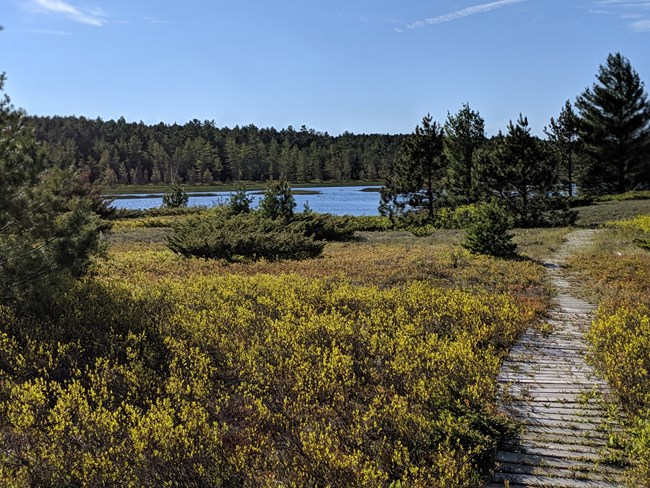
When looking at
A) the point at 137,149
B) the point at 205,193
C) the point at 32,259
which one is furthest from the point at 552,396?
the point at 137,149

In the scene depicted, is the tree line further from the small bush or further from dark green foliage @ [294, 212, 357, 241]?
dark green foliage @ [294, 212, 357, 241]

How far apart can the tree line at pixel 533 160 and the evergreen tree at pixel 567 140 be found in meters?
0.10

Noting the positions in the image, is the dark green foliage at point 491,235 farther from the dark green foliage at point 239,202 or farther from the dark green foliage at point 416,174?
the dark green foliage at point 416,174

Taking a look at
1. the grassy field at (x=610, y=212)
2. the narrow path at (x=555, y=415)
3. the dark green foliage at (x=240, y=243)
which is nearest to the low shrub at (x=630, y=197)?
the grassy field at (x=610, y=212)

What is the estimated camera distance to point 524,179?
98.0 feet

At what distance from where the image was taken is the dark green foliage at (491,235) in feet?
54.9

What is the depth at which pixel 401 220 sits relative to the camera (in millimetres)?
34625

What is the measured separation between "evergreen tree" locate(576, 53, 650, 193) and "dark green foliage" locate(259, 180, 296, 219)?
33537 mm

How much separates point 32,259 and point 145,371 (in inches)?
120

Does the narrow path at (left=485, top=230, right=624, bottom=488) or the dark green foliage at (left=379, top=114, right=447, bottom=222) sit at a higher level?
the dark green foliage at (left=379, top=114, right=447, bottom=222)

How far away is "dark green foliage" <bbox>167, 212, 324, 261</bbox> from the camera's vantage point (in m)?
17.1

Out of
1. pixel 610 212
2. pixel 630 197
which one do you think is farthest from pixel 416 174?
pixel 630 197

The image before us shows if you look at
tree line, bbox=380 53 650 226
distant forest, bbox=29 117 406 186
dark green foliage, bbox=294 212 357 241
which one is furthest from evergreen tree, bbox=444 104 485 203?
distant forest, bbox=29 117 406 186

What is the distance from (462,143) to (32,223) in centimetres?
3932
